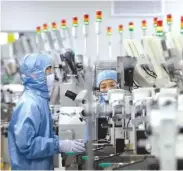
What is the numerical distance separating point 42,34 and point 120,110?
409 cm

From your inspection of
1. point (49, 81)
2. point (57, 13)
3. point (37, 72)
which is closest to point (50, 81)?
point (49, 81)

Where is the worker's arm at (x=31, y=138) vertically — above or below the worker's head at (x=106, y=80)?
below

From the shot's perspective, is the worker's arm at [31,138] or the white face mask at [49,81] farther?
the white face mask at [49,81]

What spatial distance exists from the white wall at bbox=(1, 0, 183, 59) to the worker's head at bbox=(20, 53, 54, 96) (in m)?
3.94

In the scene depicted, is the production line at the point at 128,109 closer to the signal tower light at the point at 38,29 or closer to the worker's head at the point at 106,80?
the worker's head at the point at 106,80

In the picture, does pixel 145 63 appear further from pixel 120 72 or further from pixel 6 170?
pixel 6 170

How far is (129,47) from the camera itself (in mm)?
3836

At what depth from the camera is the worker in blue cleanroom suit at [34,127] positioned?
130 inches

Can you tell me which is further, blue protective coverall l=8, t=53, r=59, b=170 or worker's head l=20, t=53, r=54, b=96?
worker's head l=20, t=53, r=54, b=96

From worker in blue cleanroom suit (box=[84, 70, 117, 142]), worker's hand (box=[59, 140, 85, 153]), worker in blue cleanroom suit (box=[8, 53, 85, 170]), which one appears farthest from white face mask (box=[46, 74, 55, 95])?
worker in blue cleanroom suit (box=[84, 70, 117, 142])

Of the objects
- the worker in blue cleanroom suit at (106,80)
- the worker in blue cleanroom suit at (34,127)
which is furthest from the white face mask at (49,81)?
the worker in blue cleanroom suit at (106,80)

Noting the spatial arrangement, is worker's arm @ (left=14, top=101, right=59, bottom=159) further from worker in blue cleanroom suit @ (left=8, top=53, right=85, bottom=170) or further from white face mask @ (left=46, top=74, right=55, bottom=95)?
white face mask @ (left=46, top=74, right=55, bottom=95)

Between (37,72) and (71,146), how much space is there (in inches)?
24.7

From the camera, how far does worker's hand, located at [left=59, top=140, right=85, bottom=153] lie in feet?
11.2
